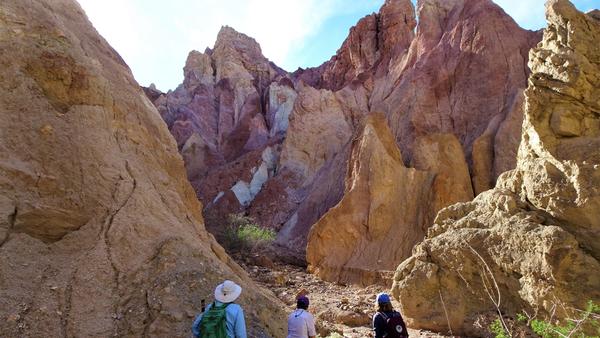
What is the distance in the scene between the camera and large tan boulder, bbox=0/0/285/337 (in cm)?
565

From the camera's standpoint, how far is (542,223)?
8.38 metres

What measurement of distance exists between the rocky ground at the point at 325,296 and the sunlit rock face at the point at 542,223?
1.02 m

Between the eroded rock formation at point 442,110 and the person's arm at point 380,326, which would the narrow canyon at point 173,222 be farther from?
the person's arm at point 380,326

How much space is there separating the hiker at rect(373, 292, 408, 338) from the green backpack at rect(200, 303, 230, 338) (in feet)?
5.18

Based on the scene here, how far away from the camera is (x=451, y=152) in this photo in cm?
2078

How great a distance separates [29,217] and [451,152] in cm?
1752

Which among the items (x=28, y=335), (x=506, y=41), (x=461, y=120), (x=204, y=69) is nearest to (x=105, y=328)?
(x=28, y=335)

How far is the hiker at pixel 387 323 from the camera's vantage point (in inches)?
191

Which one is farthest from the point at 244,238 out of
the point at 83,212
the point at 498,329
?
the point at 498,329

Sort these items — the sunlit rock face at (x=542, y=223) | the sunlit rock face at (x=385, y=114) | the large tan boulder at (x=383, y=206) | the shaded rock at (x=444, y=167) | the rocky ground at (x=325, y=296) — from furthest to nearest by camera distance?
the sunlit rock face at (x=385, y=114), the shaded rock at (x=444, y=167), the large tan boulder at (x=383, y=206), the rocky ground at (x=325, y=296), the sunlit rock face at (x=542, y=223)

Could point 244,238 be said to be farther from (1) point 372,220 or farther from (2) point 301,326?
(2) point 301,326

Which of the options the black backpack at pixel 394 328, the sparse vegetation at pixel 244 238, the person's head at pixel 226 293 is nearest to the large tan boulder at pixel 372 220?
the sparse vegetation at pixel 244 238

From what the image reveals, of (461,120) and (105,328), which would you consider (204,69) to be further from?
(105,328)

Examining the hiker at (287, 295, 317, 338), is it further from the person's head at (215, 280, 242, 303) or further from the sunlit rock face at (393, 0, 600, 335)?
the sunlit rock face at (393, 0, 600, 335)
